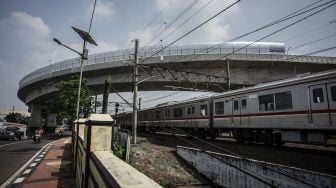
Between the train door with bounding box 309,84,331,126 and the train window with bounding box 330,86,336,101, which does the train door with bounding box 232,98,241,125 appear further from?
the train window with bounding box 330,86,336,101

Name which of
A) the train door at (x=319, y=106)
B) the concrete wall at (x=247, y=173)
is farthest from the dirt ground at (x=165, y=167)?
the train door at (x=319, y=106)

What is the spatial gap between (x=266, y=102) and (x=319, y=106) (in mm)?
3095

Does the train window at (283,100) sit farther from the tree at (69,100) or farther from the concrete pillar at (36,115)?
the concrete pillar at (36,115)

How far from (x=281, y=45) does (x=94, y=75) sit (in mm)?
22819

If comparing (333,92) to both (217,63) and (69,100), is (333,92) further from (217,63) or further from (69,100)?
(69,100)

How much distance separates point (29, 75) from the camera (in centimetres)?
4316

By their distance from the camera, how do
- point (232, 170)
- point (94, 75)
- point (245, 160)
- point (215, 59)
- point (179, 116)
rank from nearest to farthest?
1. point (245, 160)
2. point (232, 170)
3. point (179, 116)
4. point (215, 59)
5. point (94, 75)

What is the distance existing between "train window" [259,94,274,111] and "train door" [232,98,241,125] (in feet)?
6.42

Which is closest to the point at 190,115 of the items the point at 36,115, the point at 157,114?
the point at 157,114

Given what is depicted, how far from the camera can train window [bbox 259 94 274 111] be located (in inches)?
548

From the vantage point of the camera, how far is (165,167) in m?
14.8

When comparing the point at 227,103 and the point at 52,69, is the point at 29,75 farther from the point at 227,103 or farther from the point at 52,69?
the point at 227,103

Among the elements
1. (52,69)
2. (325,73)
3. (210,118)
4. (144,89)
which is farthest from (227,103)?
(52,69)

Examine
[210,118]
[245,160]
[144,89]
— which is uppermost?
[144,89]
